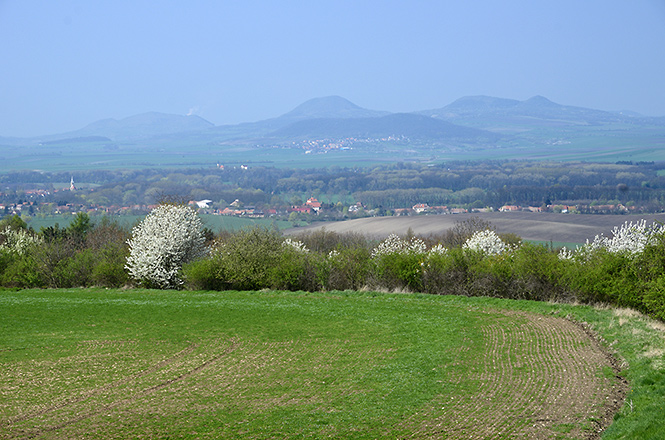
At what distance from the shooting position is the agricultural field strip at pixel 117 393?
40.6 ft

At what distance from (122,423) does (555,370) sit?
→ 1009cm

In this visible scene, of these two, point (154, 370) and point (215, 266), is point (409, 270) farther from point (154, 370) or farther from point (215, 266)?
point (154, 370)

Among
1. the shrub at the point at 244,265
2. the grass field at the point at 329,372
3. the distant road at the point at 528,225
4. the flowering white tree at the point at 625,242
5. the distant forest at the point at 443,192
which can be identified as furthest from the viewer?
the distant forest at the point at 443,192

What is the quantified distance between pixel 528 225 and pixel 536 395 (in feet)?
240

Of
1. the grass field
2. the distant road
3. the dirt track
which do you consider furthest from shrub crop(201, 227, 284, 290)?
the distant road

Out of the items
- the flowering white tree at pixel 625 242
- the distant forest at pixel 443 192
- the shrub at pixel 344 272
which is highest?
the flowering white tree at pixel 625 242

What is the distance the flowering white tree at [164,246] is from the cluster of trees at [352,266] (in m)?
0.06

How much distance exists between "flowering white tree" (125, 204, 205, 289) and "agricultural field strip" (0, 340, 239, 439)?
16193mm

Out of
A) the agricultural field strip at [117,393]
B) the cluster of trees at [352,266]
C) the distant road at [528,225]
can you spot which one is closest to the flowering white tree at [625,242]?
the cluster of trees at [352,266]

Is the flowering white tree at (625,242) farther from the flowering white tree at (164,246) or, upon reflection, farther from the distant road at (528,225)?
the distant road at (528,225)

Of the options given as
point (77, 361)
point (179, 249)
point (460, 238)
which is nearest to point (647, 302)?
point (77, 361)

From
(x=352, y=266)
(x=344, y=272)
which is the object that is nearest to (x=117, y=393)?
(x=344, y=272)

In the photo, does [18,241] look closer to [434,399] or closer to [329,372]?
[329,372]

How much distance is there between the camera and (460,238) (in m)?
55.8
